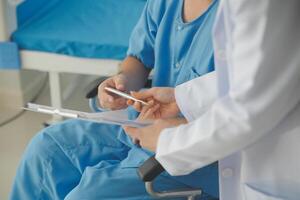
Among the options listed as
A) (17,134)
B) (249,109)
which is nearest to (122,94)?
(249,109)

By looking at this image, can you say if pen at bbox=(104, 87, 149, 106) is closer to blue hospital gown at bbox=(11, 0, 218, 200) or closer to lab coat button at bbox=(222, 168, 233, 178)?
blue hospital gown at bbox=(11, 0, 218, 200)

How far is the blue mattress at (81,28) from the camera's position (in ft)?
5.74

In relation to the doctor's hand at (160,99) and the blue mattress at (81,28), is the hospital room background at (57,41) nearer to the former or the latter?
the blue mattress at (81,28)

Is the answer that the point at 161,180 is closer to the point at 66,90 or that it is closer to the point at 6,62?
the point at 6,62

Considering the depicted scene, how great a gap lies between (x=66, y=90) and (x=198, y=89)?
5.23ft

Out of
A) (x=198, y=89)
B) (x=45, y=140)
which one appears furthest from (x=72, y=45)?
(x=198, y=89)

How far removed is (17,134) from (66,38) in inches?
27.7

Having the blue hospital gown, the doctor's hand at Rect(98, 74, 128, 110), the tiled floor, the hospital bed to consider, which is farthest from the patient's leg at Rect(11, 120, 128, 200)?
the tiled floor

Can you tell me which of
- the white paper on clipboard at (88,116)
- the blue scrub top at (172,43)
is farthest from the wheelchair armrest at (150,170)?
the blue scrub top at (172,43)

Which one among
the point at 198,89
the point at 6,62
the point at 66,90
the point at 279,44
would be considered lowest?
the point at 66,90

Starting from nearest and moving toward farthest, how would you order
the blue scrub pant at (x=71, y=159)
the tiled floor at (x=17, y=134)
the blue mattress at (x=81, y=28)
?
the blue scrub pant at (x=71, y=159) < the blue mattress at (x=81, y=28) < the tiled floor at (x=17, y=134)

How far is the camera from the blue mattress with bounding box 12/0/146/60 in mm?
1751

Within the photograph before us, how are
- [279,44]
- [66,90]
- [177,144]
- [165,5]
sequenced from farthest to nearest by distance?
[66,90]
[165,5]
[177,144]
[279,44]

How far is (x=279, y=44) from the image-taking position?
76cm
